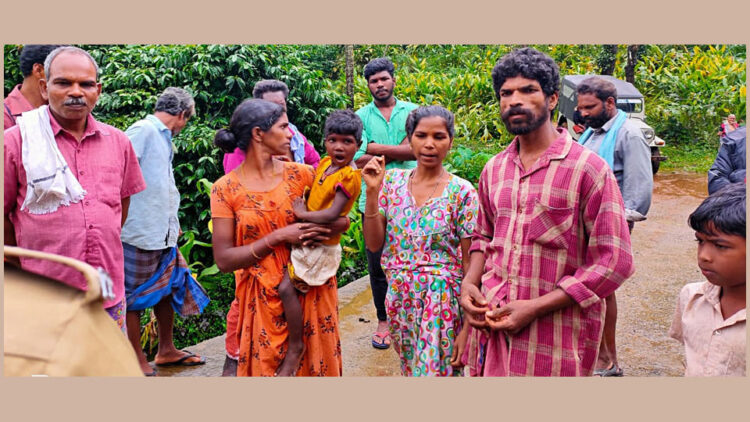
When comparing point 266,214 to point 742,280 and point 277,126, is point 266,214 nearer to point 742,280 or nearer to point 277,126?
point 277,126

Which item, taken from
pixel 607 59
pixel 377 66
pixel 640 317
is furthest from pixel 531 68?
pixel 607 59

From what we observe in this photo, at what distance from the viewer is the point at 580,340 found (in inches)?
98.7

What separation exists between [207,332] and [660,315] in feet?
11.8

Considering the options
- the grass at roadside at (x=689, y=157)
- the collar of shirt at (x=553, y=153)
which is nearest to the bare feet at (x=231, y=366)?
the collar of shirt at (x=553, y=153)

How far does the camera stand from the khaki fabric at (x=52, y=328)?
4.16ft

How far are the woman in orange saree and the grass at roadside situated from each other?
10.5 meters

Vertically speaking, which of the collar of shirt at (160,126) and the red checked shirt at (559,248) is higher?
the collar of shirt at (160,126)

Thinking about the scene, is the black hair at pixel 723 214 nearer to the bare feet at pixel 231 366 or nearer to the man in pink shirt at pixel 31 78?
the bare feet at pixel 231 366

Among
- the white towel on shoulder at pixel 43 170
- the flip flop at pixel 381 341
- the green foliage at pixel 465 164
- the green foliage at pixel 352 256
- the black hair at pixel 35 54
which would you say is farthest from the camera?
the green foliage at pixel 465 164

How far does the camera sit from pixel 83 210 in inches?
119

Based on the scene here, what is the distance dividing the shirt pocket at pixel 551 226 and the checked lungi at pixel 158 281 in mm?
2527

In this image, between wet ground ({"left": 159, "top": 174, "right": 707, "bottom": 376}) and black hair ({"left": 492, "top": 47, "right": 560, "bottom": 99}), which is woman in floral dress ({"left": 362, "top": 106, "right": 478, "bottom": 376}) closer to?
black hair ({"left": 492, "top": 47, "right": 560, "bottom": 99})

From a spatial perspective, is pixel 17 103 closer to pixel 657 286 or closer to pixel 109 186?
pixel 109 186

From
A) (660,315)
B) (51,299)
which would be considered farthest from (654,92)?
(51,299)
